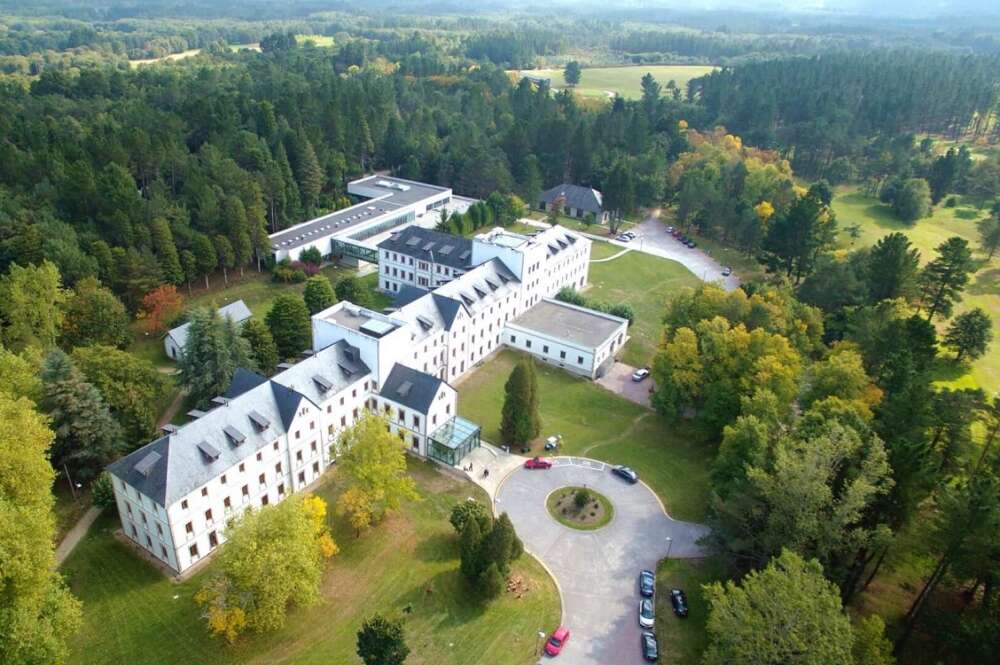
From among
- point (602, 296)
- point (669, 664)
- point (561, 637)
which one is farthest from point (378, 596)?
point (602, 296)

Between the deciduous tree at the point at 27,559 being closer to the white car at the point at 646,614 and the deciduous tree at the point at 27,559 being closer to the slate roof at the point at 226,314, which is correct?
the slate roof at the point at 226,314

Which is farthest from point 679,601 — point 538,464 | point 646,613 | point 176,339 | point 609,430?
point 176,339

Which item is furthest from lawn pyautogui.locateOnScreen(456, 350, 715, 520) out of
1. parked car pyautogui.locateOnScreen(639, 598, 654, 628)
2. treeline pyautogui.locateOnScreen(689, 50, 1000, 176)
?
treeline pyautogui.locateOnScreen(689, 50, 1000, 176)

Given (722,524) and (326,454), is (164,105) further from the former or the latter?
(722,524)

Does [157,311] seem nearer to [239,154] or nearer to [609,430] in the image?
[239,154]

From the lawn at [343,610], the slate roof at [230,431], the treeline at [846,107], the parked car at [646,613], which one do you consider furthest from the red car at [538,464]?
the treeline at [846,107]
